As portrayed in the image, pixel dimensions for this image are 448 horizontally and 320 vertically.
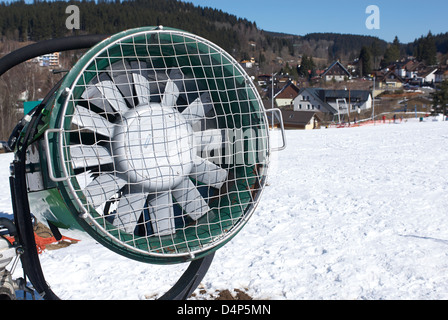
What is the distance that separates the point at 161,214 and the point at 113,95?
2.50 feet

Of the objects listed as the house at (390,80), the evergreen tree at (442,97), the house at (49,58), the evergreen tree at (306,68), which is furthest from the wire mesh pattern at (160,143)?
the evergreen tree at (306,68)

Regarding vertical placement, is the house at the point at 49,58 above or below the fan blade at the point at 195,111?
above

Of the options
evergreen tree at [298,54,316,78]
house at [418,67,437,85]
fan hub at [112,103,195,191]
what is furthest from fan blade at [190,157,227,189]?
house at [418,67,437,85]

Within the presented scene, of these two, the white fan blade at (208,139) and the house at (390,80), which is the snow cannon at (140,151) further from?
the house at (390,80)

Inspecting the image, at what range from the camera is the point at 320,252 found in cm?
421

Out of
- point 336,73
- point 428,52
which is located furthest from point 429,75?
point 336,73

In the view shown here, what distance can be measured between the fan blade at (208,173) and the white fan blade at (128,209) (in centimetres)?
34

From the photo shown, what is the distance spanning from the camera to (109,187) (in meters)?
2.30

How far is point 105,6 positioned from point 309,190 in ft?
246

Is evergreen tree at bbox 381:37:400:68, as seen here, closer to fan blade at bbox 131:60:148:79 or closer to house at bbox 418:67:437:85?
house at bbox 418:67:437:85

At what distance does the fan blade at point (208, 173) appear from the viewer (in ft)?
8.27

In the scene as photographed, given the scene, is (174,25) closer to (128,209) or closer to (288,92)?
(288,92)

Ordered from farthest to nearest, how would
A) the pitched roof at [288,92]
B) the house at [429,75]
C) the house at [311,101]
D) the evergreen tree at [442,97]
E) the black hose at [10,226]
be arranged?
the house at [429,75] → the pitched roof at [288,92] → the house at [311,101] → the evergreen tree at [442,97] → the black hose at [10,226]
